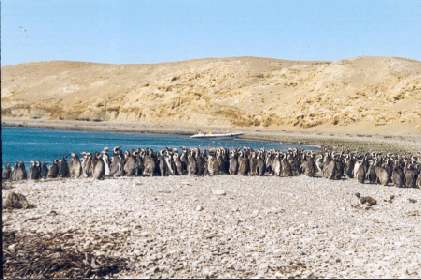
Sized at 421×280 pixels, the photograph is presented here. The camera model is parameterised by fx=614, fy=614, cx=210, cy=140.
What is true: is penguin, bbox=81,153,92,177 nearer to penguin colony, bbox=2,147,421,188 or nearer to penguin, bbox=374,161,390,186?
penguin colony, bbox=2,147,421,188

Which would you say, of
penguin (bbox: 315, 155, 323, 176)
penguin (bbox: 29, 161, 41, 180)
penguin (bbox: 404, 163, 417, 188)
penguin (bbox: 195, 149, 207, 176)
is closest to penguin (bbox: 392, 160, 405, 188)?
penguin (bbox: 404, 163, 417, 188)

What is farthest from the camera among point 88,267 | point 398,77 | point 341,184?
point 398,77

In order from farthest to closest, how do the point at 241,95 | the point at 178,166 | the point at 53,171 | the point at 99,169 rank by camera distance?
the point at 241,95 < the point at 178,166 < the point at 53,171 < the point at 99,169

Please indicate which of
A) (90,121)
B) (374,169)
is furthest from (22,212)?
(90,121)

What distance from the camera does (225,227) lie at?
1441cm

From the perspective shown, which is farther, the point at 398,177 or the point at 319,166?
the point at 319,166

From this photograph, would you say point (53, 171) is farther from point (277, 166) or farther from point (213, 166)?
point (277, 166)

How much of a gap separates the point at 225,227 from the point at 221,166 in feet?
38.5

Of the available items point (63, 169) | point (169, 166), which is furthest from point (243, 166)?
point (63, 169)

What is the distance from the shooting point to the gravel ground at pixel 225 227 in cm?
1179

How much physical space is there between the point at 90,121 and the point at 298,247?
9168cm

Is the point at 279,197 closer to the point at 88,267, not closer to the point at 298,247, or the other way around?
the point at 298,247

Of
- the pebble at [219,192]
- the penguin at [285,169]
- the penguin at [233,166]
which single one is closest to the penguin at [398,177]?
the penguin at [285,169]

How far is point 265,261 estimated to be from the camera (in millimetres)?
12062
